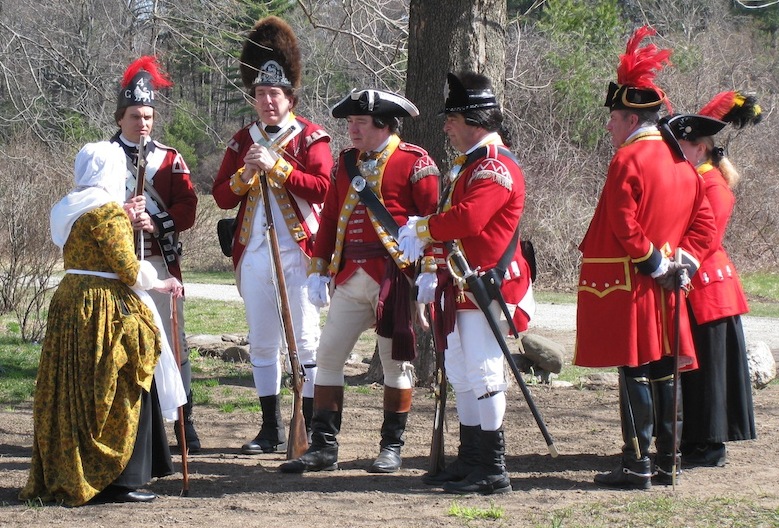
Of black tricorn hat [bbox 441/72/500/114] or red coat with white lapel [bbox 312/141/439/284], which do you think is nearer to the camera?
black tricorn hat [bbox 441/72/500/114]

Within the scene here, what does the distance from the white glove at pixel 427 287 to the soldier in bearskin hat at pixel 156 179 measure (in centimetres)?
150

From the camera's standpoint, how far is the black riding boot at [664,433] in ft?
16.6

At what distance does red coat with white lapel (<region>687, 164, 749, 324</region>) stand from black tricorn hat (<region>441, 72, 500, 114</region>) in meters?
1.37

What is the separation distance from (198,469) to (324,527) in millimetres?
1396

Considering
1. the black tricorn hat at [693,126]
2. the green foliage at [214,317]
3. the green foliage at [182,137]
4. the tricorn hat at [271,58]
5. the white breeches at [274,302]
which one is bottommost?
the green foliage at [214,317]

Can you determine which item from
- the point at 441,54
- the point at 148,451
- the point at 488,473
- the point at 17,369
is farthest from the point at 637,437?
the point at 17,369

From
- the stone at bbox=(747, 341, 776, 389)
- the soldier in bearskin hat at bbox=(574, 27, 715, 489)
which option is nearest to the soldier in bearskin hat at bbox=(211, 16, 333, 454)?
the soldier in bearskin hat at bbox=(574, 27, 715, 489)

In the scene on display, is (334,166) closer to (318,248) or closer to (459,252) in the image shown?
(318,248)

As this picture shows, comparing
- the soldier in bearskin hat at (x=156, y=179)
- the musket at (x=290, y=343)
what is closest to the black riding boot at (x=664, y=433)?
the musket at (x=290, y=343)

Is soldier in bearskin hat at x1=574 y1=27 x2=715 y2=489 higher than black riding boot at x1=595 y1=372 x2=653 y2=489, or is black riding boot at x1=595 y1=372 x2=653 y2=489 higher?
soldier in bearskin hat at x1=574 y1=27 x2=715 y2=489

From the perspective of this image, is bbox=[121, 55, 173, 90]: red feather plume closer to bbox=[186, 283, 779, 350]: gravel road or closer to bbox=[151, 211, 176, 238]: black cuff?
bbox=[151, 211, 176, 238]: black cuff

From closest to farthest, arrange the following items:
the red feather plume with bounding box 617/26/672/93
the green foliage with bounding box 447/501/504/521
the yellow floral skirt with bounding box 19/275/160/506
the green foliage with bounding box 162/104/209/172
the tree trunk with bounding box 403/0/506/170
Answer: the green foliage with bounding box 447/501/504/521 < the yellow floral skirt with bounding box 19/275/160/506 < the red feather plume with bounding box 617/26/672/93 < the tree trunk with bounding box 403/0/506/170 < the green foliage with bounding box 162/104/209/172

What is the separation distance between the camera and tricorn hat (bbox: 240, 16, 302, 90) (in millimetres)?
5957

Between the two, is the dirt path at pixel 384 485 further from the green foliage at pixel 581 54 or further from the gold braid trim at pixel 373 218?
the green foliage at pixel 581 54
